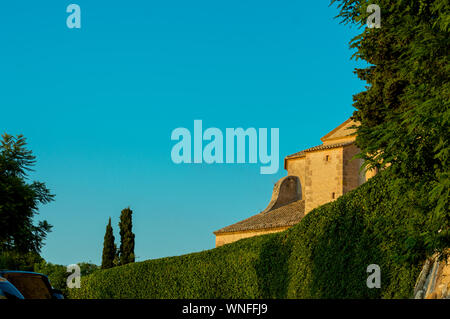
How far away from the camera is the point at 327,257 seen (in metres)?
19.0

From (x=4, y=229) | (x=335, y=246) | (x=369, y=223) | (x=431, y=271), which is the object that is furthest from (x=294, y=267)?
(x=4, y=229)

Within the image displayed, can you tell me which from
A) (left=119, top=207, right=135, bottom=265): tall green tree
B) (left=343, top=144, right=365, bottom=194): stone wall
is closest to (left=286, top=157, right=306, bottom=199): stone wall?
(left=343, top=144, right=365, bottom=194): stone wall

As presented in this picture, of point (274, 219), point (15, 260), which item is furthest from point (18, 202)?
point (274, 219)

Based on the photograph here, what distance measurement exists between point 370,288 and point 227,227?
30.4 metres

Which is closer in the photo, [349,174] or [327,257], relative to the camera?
[327,257]

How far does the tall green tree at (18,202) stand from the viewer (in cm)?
2755

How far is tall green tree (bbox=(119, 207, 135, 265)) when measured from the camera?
169 ft

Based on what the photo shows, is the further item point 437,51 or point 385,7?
point 385,7

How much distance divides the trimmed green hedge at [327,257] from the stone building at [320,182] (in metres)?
12.2

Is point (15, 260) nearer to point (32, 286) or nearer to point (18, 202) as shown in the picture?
point (18, 202)

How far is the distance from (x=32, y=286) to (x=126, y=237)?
37683mm

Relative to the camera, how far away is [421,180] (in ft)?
44.6
